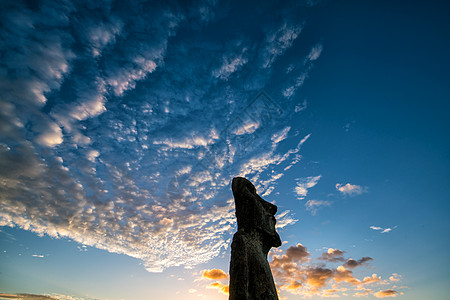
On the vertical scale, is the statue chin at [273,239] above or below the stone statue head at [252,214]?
below

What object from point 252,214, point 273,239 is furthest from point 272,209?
point 252,214

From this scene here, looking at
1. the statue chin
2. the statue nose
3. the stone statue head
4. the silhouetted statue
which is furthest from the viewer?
the statue nose

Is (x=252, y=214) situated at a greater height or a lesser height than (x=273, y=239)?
greater

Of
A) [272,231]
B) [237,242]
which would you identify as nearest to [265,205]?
[272,231]

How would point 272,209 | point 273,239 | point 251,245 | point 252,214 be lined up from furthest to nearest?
point 272,209 → point 273,239 → point 252,214 → point 251,245

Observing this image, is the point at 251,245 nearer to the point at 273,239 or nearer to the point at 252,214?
the point at 252,214

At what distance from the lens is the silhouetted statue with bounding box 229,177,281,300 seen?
6.69m

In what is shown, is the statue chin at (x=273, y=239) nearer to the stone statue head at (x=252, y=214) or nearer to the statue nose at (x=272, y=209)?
the stone statue head at (x=252, y=214)

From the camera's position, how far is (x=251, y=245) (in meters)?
7.82

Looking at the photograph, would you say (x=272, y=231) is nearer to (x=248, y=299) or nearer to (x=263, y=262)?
(x=263, y=262)

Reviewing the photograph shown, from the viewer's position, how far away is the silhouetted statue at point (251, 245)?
263 inches

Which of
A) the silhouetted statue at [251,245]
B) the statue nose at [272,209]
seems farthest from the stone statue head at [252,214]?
the statue nose at [272,209]

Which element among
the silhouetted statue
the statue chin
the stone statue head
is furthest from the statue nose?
the statue chin

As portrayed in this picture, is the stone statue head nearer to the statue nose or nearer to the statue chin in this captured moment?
the statue chin
